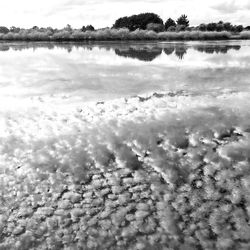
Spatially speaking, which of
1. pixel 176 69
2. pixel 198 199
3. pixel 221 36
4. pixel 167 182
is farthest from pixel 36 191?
pixel 221 36

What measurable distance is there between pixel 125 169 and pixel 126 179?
484 mm

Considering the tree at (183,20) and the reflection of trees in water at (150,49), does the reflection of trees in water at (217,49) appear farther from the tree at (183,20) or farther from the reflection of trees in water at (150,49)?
the tree at (183,20)

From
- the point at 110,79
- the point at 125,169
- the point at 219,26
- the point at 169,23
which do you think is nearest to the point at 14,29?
the point at 169,23

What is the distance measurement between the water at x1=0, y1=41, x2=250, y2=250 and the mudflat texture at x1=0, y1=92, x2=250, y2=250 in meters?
0.02

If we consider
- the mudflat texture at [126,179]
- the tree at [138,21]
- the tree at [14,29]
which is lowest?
the mudflat texture at [126,179]

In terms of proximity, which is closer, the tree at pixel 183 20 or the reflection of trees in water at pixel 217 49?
the reflection of trees in water at pixel 217 49

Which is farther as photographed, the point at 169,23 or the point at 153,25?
the point at 169,23

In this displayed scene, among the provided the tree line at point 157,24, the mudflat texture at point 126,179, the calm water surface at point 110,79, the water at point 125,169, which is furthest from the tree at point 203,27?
the mudflat texture at point 126,179

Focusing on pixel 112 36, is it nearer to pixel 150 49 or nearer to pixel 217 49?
pixel 150 49

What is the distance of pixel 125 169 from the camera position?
27.2 feet

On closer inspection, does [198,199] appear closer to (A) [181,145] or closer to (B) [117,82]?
(A) [181,145]

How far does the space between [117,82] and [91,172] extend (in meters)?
10.4

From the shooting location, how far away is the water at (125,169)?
19.9ft

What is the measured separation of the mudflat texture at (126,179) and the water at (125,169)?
0.02m
